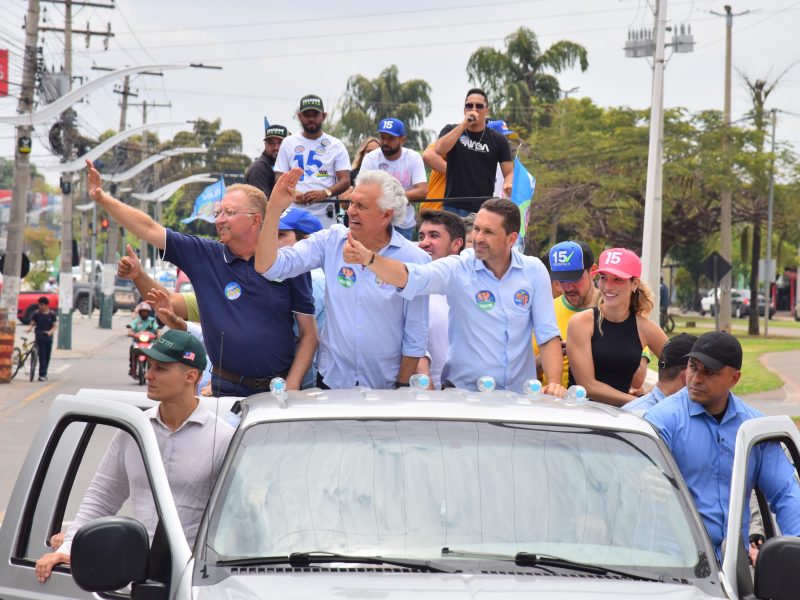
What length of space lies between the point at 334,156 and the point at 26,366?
24.0 m

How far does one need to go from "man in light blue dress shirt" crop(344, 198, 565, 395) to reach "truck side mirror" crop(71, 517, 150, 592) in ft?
8.17

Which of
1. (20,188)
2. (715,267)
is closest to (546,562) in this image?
(715,267)

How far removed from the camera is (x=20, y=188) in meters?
29.7

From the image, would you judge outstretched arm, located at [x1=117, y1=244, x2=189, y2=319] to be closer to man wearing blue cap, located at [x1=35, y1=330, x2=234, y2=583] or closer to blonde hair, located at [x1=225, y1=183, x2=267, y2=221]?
blonde hair, located at [x1=225, y1=183, x2=267, y2=221]

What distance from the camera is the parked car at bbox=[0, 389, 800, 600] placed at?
12.4ft

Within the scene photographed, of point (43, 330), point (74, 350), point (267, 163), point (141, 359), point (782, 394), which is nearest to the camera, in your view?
point (267, 163)

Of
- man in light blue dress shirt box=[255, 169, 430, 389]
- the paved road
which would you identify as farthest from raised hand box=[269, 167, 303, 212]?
the paved road

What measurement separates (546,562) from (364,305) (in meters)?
2.54

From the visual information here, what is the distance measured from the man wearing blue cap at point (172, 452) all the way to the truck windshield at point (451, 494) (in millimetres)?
420

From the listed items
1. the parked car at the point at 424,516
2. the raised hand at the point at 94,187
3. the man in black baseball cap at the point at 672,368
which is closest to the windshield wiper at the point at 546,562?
the parked car at the point at 424,516

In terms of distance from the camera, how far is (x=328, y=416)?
4.29 meters

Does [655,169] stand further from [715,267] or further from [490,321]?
[490,321]

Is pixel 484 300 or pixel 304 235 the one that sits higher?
pixel 304 235

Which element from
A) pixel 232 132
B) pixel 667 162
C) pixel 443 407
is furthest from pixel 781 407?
pixel 232 132
